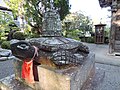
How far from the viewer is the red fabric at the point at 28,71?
2131 mm

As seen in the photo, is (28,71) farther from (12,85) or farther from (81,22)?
(81,22)

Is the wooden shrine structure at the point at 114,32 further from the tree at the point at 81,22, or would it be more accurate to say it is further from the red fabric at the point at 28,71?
the tree at the point at 81,22

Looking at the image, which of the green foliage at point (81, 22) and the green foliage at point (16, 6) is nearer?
the green foliage at point (16, 6)

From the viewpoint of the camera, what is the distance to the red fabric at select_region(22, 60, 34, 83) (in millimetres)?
2131

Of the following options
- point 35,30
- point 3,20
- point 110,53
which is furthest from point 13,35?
point 110,53

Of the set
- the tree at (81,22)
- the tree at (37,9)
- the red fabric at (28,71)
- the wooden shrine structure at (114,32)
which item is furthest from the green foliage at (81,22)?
the red fabric at (28,71)

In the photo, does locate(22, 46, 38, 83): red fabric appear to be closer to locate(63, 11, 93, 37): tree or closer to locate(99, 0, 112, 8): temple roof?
locate(99, 0, 112, 8): temple roof

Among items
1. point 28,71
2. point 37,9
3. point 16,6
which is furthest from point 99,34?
point 28,71

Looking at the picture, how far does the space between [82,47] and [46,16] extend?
830 mm

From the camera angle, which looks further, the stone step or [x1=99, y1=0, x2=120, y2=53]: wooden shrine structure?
[x1=99, y1=0, x2=120, y2=53]: wooden shrine structure

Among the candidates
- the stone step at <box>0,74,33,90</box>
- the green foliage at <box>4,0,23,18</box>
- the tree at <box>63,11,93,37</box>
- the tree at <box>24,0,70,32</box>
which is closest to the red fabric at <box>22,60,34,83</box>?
the stone step at <box>0,74,33,90</box>

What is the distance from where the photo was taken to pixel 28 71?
7.14ft

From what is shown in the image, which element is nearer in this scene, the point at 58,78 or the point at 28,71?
the point at 58,78

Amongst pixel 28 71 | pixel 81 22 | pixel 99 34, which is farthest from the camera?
pixel 81 22
